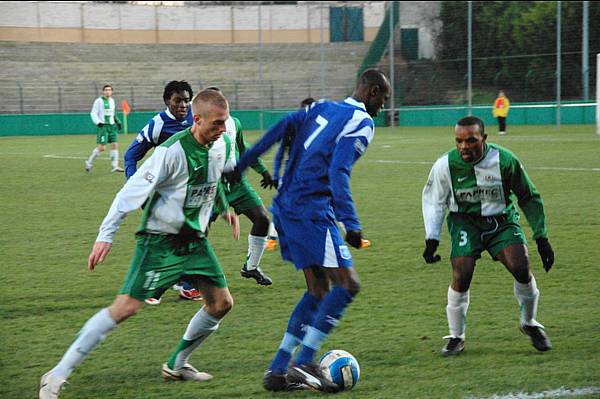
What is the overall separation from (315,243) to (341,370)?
2.38 ft

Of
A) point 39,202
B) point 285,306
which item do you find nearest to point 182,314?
point 285,306

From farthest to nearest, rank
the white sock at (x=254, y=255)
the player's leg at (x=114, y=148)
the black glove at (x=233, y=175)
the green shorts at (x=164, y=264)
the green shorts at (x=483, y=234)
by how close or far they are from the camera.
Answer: the player's leg at (x=114, y=148), the white sock at (x=254, y=255), the green shorts at (x=483, y=234), the black glove at (x=233, y=175), the green shorts at (x=164, y=264)

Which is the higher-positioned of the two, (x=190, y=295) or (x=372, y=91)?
(x=372, y=91)

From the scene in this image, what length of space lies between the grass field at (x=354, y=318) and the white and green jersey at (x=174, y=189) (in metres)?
0.94

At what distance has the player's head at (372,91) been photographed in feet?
17.3

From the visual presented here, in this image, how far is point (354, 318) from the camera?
22.6ft

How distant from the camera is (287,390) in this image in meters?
5.18

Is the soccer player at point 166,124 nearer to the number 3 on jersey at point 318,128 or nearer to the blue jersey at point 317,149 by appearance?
the blue jersey at point 317,149

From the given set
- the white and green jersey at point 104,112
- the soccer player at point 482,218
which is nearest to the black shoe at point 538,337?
the soccer player at point 482,218

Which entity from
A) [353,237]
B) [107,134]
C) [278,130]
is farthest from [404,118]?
[353,237]

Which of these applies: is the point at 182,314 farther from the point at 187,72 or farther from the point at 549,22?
the point at 187,72

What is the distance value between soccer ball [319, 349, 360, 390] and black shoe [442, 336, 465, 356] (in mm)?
811

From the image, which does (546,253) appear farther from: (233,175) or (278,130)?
(233,175)

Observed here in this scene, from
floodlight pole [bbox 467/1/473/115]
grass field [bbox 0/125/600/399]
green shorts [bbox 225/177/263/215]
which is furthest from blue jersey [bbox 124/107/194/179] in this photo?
floodlight pole [bbox 467/1/473/115]
